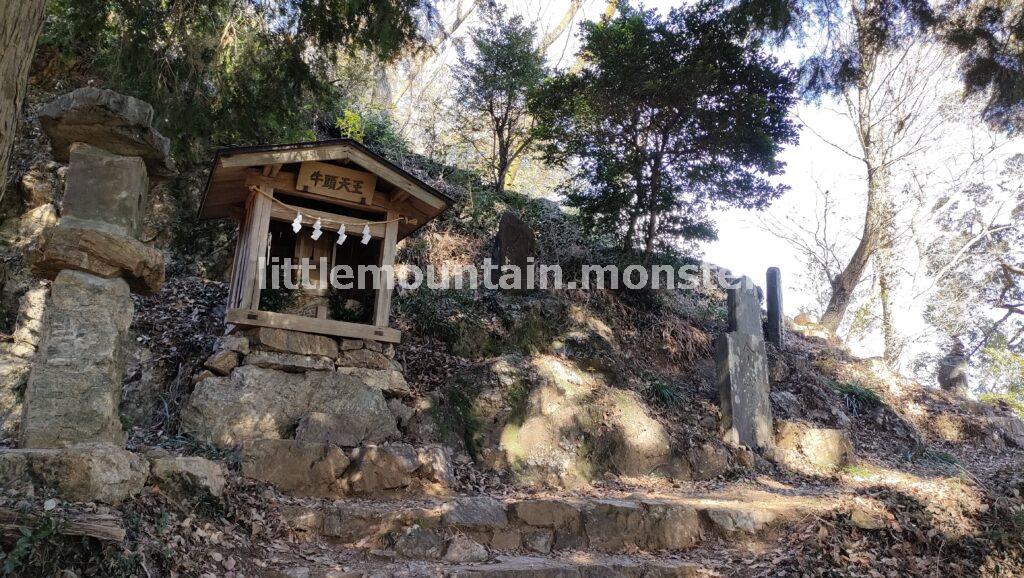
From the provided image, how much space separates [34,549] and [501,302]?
763 centimetres

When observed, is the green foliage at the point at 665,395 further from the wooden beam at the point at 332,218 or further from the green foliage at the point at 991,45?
the green foliage at the point at 991,45

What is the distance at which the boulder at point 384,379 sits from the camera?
750cm

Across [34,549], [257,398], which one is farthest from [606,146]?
[34,549]

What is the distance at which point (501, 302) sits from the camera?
10.3 metres

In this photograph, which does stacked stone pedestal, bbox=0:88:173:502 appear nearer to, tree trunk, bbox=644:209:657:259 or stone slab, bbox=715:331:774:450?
stone slab, bbox=715:331:774:450

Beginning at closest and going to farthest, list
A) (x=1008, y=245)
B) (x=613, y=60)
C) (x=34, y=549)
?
(x=34, y=549) → (x=613, y=60) → (x=1008, y=245)

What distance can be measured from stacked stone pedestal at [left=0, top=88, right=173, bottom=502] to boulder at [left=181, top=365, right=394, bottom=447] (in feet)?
5.53

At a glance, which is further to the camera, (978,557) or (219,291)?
(219,291)

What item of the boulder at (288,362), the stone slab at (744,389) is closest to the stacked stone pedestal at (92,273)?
the boulder at (288,362)

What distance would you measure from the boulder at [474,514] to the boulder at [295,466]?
1.18 m

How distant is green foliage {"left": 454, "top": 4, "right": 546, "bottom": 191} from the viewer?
1381 centimetres

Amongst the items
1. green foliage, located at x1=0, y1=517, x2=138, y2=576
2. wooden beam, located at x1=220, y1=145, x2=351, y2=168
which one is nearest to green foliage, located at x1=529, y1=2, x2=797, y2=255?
wooden beam, located at x1=220, y1=145, x2=351, y2=168

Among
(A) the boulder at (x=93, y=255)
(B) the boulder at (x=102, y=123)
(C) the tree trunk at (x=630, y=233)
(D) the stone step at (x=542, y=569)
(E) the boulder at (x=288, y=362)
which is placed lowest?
(D) the stone step at (x=542, y=569)

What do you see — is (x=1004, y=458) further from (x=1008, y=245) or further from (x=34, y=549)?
(x=34, y=549)
